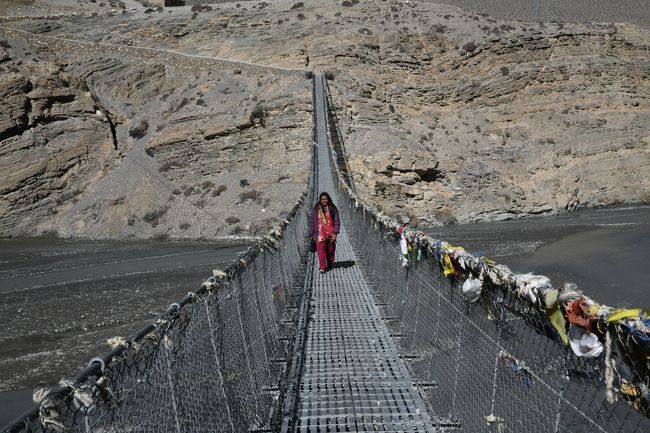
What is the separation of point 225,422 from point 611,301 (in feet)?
41.0

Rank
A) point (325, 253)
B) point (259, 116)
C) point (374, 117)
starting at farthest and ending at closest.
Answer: point (374, 117) < point (259, 116) < point (325, 253)

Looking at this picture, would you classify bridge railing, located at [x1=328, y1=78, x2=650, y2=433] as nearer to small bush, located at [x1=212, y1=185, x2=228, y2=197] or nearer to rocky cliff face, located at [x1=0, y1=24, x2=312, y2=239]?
rocky cliff face, located at [x1=0, y1=24, x2=312, y2=239]

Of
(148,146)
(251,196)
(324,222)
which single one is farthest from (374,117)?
(324,222)

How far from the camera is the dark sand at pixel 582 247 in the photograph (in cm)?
1451

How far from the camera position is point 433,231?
73.4 feet

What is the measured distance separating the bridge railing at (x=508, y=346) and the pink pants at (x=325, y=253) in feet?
6.22

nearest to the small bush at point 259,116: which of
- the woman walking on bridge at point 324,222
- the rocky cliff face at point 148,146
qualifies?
the rocky cliff face at point 148,146


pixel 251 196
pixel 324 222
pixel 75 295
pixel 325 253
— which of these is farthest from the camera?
pixel 251 196

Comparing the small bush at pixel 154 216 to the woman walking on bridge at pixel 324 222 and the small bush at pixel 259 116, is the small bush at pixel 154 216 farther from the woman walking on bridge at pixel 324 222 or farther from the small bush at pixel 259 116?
the woman walking on bridge at pixel 324 222

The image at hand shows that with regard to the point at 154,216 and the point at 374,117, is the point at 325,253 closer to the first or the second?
the point at 154,216

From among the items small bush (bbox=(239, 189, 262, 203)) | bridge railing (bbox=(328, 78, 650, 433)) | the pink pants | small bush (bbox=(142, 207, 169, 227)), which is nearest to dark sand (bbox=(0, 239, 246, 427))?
small bush (bbox=(142, 207, 169, 227))

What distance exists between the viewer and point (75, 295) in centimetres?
1595

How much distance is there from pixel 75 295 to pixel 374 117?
16465mm

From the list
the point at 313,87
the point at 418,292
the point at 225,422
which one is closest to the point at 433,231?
the point at 313,87
